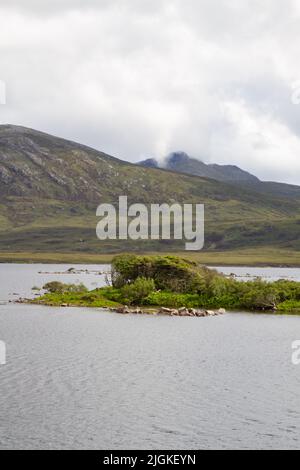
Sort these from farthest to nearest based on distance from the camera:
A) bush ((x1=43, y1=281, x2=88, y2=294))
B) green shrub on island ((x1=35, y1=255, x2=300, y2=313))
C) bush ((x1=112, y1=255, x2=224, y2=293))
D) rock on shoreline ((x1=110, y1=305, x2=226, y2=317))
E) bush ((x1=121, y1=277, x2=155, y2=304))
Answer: bush ((x1=43, y1=281, x2=88, y2=294)), bush ((x1=112, y1=255, x2=224, y2=293)), bush ((x1=121, y1=277, x2=155, y2=304)), green shrub on island ((x1=35, y1=255, x2=300, y2=313)), rock on shoreline ((x1=110, y1=305, x2=226, y2=317))

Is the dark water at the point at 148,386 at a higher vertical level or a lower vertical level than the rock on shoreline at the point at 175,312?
lower

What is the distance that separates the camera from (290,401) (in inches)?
1855

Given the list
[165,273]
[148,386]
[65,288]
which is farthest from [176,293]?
[148,386]

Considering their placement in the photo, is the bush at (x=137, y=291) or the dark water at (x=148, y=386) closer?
the dark water at (x=148, y=386)

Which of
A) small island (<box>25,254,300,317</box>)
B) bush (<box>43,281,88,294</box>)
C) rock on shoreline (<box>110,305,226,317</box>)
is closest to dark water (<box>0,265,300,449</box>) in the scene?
rock on shoreline (<box>110,305,226,317</box>)

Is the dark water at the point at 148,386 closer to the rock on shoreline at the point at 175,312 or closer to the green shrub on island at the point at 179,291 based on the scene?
the rock on shoreline at the point at 175,312

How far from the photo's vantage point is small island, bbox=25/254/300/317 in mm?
108000

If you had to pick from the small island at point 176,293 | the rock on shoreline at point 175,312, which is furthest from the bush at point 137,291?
the rock on shoreline at point 175,312

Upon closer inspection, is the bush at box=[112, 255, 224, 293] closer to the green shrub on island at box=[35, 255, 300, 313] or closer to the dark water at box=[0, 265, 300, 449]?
the green shrub on island at box=[35, 255, 300, 313]

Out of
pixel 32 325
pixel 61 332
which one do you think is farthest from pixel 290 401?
pixel 32 325

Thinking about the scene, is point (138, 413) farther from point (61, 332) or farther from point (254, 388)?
point (61, 332)

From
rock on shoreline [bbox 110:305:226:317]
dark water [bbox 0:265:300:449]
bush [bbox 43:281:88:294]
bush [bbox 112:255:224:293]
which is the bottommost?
dark water [bbox 0:265:300:449]

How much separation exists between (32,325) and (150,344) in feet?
64.8

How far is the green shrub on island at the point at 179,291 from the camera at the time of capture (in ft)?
358
